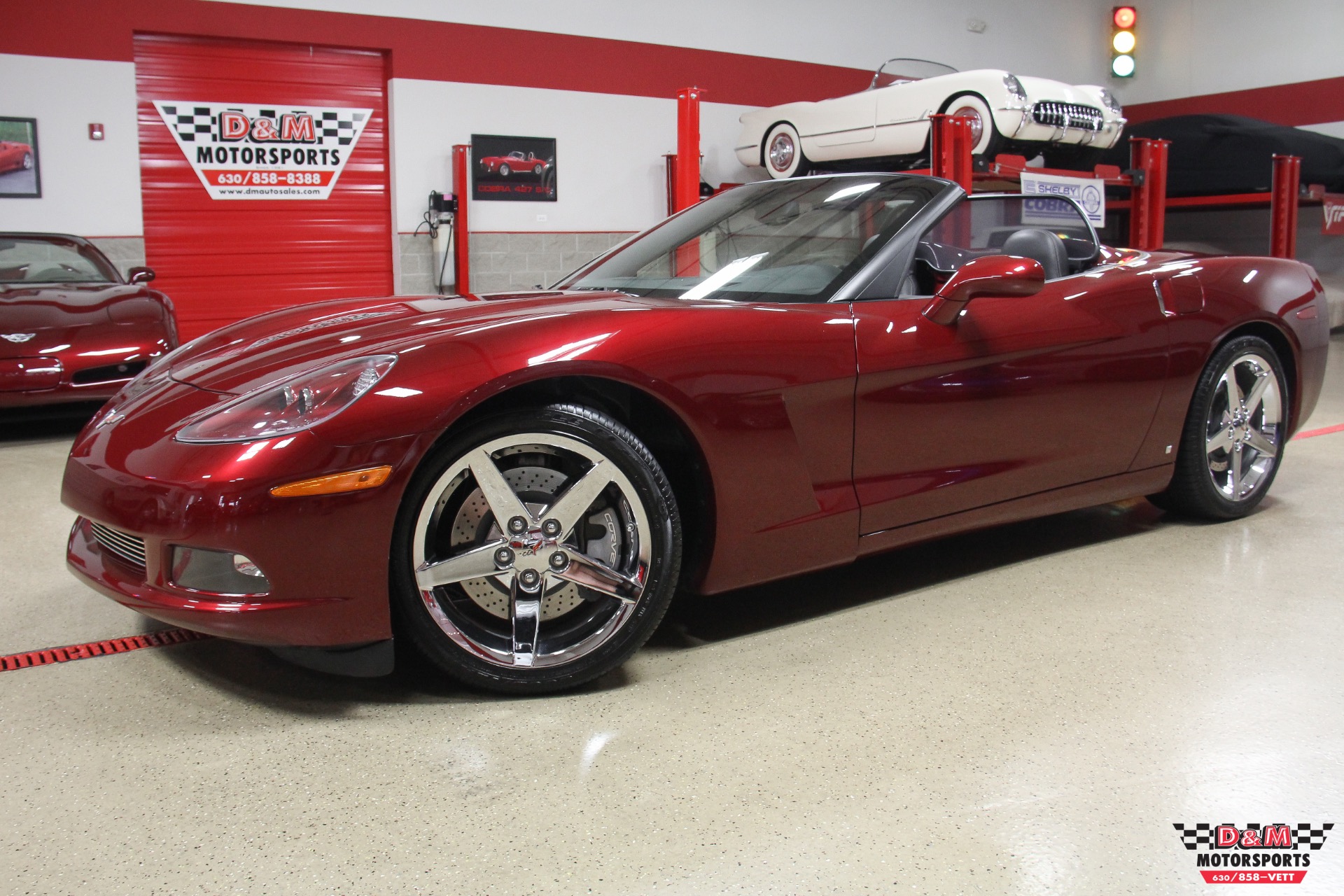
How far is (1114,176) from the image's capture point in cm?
855

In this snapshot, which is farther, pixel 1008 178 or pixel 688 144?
pixel 1008 178

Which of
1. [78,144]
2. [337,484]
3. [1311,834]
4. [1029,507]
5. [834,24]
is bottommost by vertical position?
[1311,834]

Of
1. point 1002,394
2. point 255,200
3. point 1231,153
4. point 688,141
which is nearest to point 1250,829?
point 1002,394

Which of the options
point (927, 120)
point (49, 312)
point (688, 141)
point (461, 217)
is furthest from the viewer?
point (461, 217)

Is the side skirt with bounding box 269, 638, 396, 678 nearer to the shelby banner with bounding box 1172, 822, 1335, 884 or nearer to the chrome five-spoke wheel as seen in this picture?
the shelby banner with bounding box 1172, 822, 1335, 884

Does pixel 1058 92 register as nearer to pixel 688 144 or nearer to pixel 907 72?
pixel 907 72

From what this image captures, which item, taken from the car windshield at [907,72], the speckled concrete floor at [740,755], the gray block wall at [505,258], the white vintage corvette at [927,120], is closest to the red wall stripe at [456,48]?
the white vintage corvette at [927,120]

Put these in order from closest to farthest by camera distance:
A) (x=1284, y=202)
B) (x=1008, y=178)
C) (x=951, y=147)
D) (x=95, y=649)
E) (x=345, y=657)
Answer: (x=345, y=657) < (x=95, y=649) < (x=951, y=147) < (x=1008, y=178) < (x=1284, y=202)

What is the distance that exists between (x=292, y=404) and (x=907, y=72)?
8.52 meters

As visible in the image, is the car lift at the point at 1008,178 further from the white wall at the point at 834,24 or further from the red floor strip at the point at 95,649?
the red floor strip at the point at 95,649

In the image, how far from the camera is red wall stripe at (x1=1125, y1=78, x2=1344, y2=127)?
11594 millimetres

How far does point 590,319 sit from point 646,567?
19.4 inches

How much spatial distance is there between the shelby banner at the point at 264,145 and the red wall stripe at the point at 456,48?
0.56 m

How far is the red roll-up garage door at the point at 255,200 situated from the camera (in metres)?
8.45
